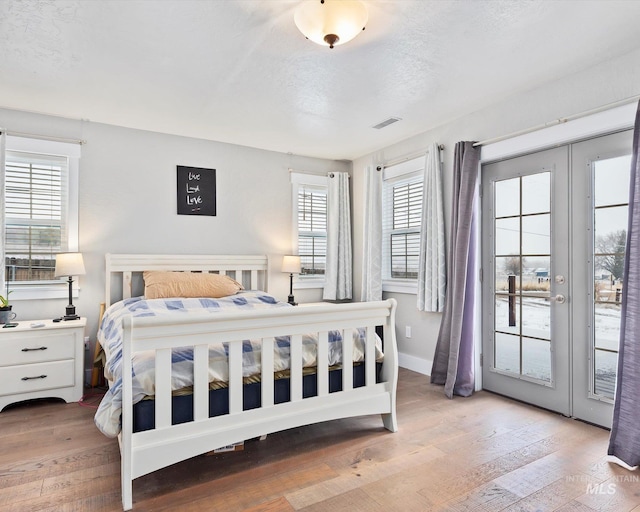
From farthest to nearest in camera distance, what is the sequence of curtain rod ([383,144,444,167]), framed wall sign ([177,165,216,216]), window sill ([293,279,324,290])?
window sill ([293,279,324,290]), framed wall sign ([177,165,216,216]), curtain rod ([383,144,444,167])

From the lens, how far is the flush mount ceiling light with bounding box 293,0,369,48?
6.06ft

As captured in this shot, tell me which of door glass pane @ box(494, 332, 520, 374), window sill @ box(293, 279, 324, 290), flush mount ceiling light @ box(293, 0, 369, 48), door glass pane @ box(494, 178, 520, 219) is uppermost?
flush mount ceiling light @ box(293, 0, 369, 48)

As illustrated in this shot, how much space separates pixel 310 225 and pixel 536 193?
2450 millimetres

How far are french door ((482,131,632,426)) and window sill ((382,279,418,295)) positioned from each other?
31.6 inches

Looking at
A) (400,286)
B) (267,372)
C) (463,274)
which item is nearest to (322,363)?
(267,372)

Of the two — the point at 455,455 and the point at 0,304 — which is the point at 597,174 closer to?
the point at 455,455

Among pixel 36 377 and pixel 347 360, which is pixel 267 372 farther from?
pixel 36 377

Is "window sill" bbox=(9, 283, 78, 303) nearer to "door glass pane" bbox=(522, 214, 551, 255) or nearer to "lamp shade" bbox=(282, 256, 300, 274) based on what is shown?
"lamp shade" bbox=(282, 256, 300, 274)

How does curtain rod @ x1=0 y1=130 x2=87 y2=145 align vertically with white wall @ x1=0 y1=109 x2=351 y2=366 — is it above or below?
above

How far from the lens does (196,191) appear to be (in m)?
4.01

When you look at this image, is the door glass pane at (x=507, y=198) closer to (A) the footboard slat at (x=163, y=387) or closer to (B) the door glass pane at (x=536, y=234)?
(B) the door glass pane at (x=536, y=234)

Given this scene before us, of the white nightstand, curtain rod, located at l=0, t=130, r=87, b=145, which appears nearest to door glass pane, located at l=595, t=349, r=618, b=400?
the white nightstand

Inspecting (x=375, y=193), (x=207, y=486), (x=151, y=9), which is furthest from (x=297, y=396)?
(x=375, y=193)

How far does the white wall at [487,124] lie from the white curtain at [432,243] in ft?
0.30
